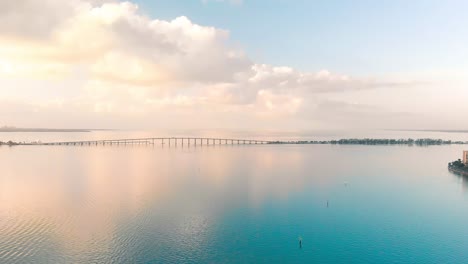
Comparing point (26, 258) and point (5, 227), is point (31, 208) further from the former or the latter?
point (26, 258)

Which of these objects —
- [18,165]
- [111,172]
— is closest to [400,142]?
[111,172]

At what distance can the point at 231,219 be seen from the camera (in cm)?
3653

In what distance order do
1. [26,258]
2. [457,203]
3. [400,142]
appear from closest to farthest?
1. [26,258]
2. [457,203]
3. [400,142]

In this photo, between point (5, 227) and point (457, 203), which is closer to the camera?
point (5, 227)

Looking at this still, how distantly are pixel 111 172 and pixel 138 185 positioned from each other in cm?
1898

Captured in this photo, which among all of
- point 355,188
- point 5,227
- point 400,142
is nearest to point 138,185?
point 5,227

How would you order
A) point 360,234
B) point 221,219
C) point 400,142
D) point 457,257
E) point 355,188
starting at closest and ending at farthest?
point 457,257, point 360,234, point 221,219, point 355,188, point 400,142

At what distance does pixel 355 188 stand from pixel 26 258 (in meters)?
48.4

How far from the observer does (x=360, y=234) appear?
106 ft

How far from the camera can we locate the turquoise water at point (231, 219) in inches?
1075

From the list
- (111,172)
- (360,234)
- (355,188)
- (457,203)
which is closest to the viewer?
(360,234)

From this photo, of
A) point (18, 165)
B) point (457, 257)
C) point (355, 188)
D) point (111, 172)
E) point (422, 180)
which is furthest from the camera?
point (18, 165)

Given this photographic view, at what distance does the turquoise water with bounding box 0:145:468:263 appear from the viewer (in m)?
27.3

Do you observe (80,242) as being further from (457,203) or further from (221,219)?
(457,203)
